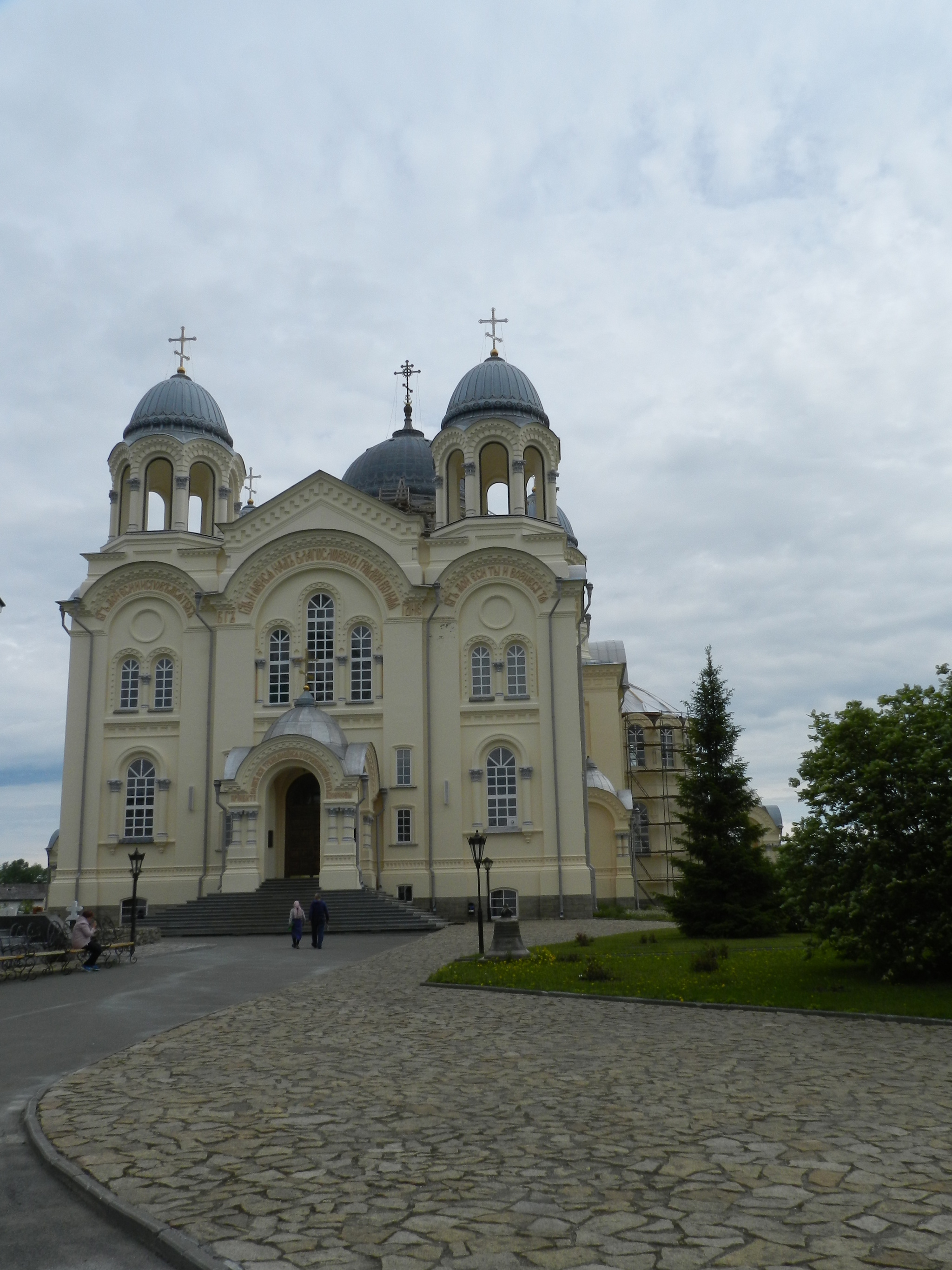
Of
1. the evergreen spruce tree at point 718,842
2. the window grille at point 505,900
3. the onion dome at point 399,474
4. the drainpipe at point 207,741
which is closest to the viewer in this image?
the evergreen spruce tree at point 718,842

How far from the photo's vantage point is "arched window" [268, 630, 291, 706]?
35750mm

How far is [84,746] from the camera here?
118 ft

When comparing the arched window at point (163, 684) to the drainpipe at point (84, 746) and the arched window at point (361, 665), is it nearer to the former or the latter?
the drainpipe at point (84, 746)

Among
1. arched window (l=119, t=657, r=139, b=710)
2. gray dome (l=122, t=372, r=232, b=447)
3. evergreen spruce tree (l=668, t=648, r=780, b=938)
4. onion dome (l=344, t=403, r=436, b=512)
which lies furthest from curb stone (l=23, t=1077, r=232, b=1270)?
onion dome (l=344, t=403, r=436, b=512)

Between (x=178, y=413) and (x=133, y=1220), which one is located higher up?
(x=178, y=413)

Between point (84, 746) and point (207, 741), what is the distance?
4.14 m

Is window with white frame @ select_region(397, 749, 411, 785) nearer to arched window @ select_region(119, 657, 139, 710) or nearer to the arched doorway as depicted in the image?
the arched doorway

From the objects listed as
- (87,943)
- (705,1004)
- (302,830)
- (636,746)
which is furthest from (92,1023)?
(636,746)

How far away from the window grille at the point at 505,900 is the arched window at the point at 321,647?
7.94 m

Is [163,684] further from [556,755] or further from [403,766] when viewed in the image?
[556,755]

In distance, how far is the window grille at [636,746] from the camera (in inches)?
2008

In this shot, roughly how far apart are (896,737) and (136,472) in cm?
2955

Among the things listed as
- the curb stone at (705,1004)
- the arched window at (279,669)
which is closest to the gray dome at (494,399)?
the arched window at (279,669)

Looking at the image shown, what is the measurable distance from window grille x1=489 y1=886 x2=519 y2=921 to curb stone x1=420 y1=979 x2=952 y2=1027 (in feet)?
56.7
